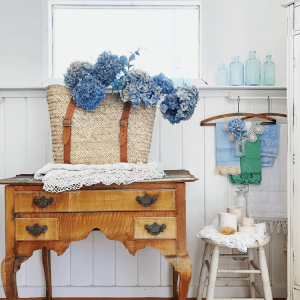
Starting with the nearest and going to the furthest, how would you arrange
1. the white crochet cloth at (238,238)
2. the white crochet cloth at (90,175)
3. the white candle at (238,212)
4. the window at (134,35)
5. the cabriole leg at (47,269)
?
1. the white crochet cloth at (90,175)
2. the white crochet cloth at (238,238)
3. the white candle at (238,212)
4. the cabriole leg at (47,269)
5. the window at (134,35)

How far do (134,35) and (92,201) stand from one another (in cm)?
130

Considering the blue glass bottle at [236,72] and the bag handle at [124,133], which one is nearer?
the bag handle at [124,133]

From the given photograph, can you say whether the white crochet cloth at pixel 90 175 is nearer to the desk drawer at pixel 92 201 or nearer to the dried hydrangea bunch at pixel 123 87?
the desk drawer at pixel 92 201

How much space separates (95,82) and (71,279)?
1323 millimetres

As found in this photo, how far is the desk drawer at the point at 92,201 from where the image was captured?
140 cm

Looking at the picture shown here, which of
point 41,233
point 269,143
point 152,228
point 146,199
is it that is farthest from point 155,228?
point 269,143

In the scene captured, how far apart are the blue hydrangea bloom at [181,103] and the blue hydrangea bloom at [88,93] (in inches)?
13.4

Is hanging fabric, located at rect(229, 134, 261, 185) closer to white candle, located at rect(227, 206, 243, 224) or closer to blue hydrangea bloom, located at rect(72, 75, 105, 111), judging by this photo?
white candle, located at rect(227, 206, 243, 224)

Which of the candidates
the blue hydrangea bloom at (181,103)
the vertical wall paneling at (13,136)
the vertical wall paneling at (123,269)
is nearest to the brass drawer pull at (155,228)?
the blue hydrangea bloom at (181,103)

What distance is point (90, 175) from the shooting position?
139 centimetres

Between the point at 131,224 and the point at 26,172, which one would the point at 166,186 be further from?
the point at 26,172

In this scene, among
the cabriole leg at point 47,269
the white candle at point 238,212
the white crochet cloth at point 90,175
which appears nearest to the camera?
the white crochet cloth at point 90,175

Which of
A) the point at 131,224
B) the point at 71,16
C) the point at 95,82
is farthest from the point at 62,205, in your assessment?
the point at 71,16

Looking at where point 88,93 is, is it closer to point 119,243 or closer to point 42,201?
point 42,201
